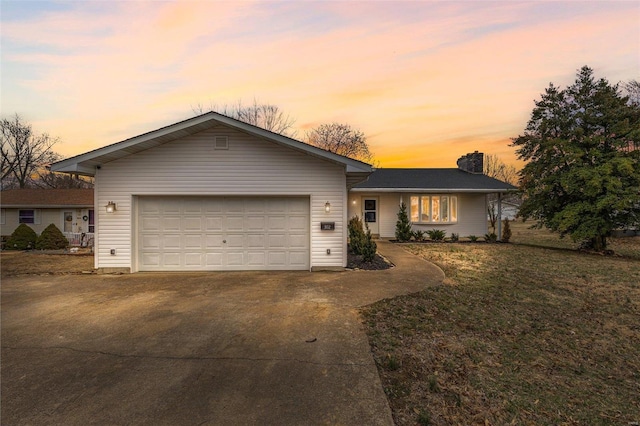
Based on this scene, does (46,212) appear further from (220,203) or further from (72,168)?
(220,203)

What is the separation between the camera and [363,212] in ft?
57.0

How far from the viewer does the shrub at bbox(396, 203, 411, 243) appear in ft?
53.0

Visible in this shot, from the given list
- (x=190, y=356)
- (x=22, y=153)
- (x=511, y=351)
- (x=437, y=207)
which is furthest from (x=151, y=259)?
(x=22, y=153)

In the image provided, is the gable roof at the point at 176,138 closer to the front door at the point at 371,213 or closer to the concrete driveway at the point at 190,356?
the concrete driveway at the point at 190,356

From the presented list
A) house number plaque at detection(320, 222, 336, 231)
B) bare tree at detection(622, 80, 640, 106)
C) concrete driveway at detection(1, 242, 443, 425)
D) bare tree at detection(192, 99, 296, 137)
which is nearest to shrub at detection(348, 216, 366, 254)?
house number plaque at detection(320, 222, 336, 231)

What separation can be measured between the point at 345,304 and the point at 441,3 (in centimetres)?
1034

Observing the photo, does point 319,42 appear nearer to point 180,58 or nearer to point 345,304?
point 180,58

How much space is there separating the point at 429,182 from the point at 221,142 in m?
13.3

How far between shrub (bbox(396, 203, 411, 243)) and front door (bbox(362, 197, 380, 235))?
4.69 ft

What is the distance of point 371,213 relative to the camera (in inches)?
687

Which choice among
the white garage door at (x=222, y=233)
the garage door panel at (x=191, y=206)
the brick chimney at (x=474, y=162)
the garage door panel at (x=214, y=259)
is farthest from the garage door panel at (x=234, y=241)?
the brick chimney at (x=474, y=162)

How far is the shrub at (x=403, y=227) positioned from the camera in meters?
16.1

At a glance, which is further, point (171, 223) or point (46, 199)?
point (46, 199)

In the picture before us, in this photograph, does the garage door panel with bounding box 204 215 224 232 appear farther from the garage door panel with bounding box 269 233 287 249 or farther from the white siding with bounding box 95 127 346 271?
the garage door panel with bounding box 269 233 287 249
